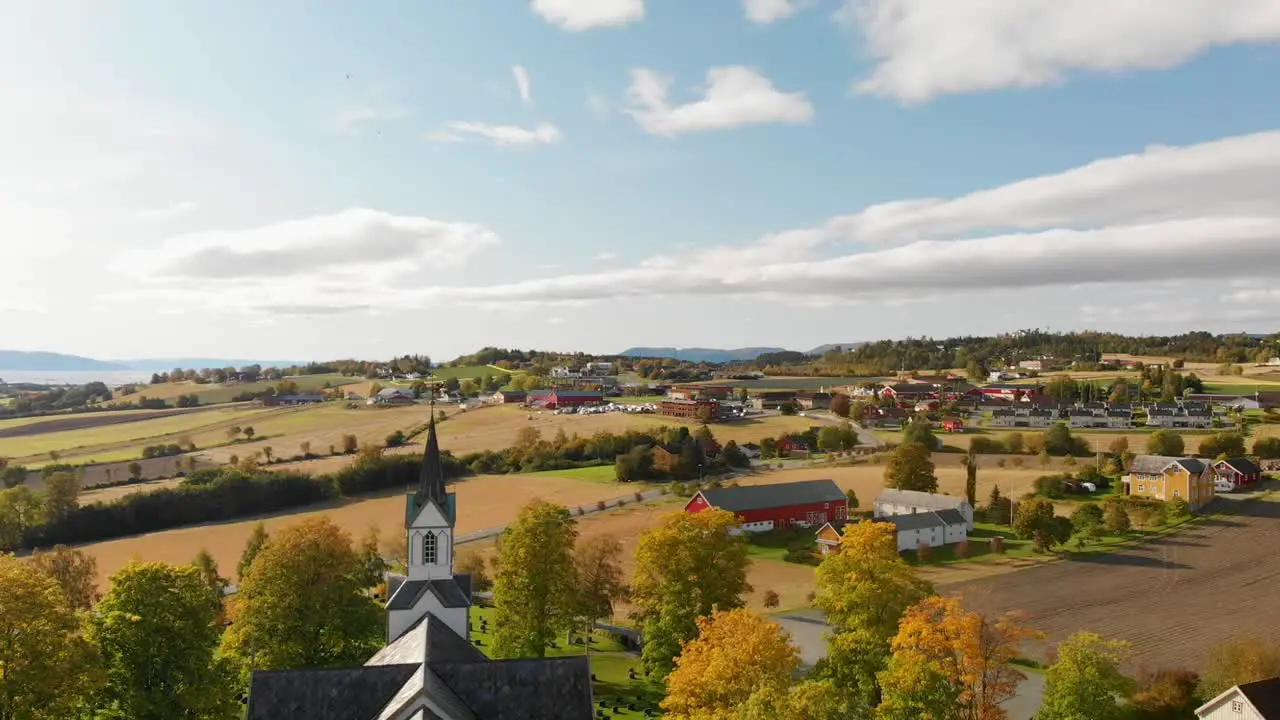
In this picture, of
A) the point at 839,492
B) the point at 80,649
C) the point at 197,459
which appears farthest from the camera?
the point at 197,459

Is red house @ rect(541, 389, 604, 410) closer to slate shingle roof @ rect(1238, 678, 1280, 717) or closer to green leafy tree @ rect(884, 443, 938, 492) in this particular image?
green leafy tree @ rect(884, 443, 938, 492)

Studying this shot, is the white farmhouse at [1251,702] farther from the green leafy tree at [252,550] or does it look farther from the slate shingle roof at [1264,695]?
the green leafy tree at [252,550]

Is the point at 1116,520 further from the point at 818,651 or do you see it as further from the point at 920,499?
the point at 818,651

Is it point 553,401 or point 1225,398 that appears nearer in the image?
A: point 1225,398

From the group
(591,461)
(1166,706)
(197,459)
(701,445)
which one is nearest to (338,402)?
(197,459)

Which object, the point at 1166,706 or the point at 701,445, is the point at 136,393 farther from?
the point at 1166,706

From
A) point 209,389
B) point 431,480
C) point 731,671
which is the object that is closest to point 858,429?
point 431,480
